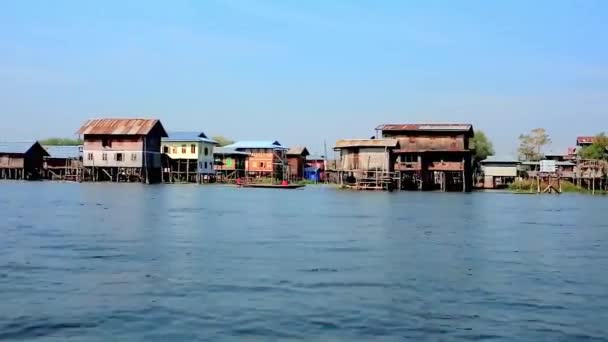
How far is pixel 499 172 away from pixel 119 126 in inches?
1672

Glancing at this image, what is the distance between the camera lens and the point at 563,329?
10.9m

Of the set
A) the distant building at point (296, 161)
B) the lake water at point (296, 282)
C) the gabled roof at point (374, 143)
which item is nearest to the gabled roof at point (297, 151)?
the distant building at point (296, 161)

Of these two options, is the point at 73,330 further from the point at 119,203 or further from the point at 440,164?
the point at 440,164

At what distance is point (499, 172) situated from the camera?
82.3 metres

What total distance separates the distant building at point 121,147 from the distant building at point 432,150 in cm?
2566

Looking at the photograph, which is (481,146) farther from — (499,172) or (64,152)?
(64,152)

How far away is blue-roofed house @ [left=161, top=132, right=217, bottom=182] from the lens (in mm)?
85312

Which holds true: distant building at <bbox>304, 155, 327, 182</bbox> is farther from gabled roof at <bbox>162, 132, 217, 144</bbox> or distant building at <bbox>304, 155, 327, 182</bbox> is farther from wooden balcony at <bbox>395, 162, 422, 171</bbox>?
wooden balcony at <bbox>395, 162, 422, 171</bbox>

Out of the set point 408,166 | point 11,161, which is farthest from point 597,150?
point 11,161

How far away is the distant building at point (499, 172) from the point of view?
81812 millimetres

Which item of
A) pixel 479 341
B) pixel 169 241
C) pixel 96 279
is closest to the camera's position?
pixel 479 341

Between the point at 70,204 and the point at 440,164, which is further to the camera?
the point at 440,164

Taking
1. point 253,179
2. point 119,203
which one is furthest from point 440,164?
point 119,203

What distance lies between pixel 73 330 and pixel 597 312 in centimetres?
835
